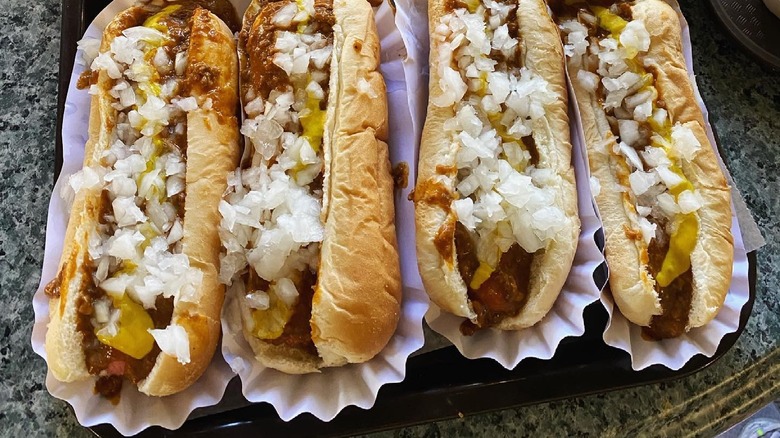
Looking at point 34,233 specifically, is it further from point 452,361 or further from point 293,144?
point 452,361

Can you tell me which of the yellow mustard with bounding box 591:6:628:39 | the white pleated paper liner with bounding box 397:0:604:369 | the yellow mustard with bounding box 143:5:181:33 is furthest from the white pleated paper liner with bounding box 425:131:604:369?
the yellow mustard with bounding box 143:5:181:33

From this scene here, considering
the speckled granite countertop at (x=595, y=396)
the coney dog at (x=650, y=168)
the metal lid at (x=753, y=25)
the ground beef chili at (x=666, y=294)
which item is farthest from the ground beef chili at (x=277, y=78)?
the metal lid at (x=753, y=25)

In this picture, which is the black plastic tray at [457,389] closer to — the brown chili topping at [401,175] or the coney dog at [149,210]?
the coney dog at [149,210]

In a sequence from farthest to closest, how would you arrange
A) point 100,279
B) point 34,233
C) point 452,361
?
point 34,233
point 452,361
point 100,279

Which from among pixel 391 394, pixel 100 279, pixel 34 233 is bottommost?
pixel 391 394

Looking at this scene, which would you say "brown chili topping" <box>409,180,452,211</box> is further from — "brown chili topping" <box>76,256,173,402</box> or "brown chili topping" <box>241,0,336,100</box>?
"brown chili topping" <box>76,256,173,402</box>

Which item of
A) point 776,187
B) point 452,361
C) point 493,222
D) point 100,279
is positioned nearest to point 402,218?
point 493,222
